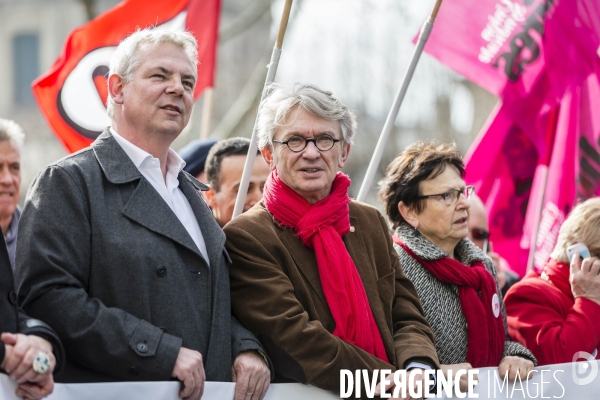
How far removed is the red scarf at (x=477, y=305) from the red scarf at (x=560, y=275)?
0.57 m

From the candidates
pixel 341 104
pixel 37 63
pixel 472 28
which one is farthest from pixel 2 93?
pixel 341 104

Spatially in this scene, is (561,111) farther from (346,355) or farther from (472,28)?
(346,355)

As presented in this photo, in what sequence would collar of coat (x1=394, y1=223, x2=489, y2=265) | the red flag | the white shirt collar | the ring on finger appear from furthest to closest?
1. the red flag
2. collar of coat (x1=394, y1=223, x2=489, y2=265)
3. the white shirt collar
4. the ring on finger

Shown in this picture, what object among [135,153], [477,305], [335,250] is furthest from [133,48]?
[477,305]

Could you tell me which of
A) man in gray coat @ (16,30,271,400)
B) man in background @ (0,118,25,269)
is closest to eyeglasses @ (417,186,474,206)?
man in gray coat @ (16,30,271,400)

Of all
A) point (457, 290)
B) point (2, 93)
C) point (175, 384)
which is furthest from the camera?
point (2, 93)

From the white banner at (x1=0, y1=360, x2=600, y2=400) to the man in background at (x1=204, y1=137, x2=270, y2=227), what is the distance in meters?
1.82

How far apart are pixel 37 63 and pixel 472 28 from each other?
26578 millimetres

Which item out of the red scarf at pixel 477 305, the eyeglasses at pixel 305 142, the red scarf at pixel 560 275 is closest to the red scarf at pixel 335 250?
the eyeglasses at pixel 305 142

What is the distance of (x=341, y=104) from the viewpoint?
393 centimetres

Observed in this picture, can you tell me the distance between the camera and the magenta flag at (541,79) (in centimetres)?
611

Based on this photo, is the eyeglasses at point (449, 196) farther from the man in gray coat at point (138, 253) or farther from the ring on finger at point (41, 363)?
the ring on finger at point (41, 363)

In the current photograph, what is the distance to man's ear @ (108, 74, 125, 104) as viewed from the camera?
359cm

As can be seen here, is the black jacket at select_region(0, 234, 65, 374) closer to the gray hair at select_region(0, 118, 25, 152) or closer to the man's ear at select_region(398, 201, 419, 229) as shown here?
the man's ear at select_region(398, 201, 419, 229)
